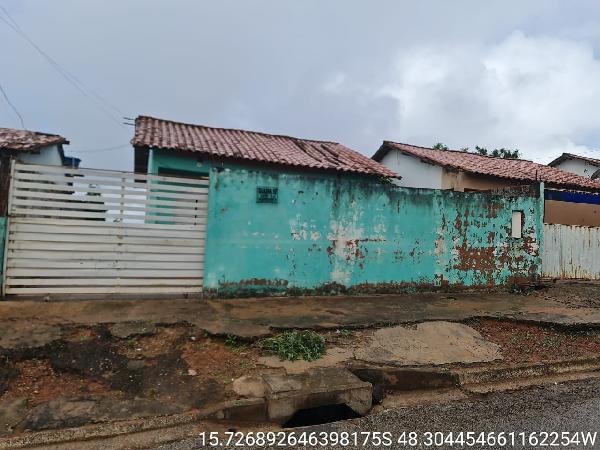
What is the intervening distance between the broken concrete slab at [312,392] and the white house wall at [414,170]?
1042 cm

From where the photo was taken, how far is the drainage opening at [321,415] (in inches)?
135

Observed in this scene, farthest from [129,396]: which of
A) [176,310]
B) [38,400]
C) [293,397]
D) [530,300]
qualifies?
[530,300]

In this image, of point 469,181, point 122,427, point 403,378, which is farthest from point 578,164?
point 122,427

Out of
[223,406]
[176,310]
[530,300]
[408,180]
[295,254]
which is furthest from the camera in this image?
[408,180]

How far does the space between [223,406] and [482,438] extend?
2.05 m

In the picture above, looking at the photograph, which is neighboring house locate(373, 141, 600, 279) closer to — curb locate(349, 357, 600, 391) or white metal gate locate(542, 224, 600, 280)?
white metal gate locate(542, 224, 600, 280)

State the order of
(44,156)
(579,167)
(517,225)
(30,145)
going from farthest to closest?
(579,167), (44,156), (30,145), (517,225)

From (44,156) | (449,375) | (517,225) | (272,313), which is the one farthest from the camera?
(44,156)

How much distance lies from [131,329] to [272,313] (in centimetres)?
192

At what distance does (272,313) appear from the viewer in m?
5.62

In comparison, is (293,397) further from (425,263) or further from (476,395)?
(425,263)

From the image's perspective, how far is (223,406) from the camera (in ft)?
10.5

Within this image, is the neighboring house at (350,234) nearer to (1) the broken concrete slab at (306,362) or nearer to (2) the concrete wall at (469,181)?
(1) the broken concrete slab at (306,362)

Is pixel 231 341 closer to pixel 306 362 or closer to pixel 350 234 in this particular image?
pixel 306 362
